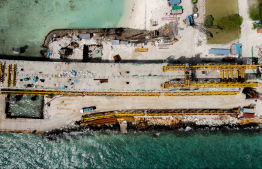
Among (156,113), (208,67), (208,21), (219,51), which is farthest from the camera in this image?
(219,51)

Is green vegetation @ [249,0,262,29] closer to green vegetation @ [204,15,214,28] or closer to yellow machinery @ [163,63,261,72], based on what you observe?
green vegetation @ [204,15,214,28]

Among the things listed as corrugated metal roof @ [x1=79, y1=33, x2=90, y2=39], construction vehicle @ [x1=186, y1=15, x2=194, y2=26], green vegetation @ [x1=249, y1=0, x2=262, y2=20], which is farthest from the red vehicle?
corrugated metal roof @ [x1=79, y1=33, x2=90, y2=39]

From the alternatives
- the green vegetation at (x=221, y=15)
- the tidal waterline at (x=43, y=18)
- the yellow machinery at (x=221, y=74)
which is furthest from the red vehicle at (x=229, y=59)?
the tidal waterline at (x=43, y=18)

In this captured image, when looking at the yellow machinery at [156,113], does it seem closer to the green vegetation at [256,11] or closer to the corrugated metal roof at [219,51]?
the corrugated metal roof at [219,51]

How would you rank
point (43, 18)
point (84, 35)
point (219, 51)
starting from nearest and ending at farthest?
point (219, 51) < point (84, 35) < point (43, 18)

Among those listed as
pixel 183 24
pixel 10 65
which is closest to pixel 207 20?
pixel 183 24

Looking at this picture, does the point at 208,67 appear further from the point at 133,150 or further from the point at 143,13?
the point at 133,150

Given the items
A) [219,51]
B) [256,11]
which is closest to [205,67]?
[219,51]

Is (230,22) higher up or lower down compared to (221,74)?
higher up
